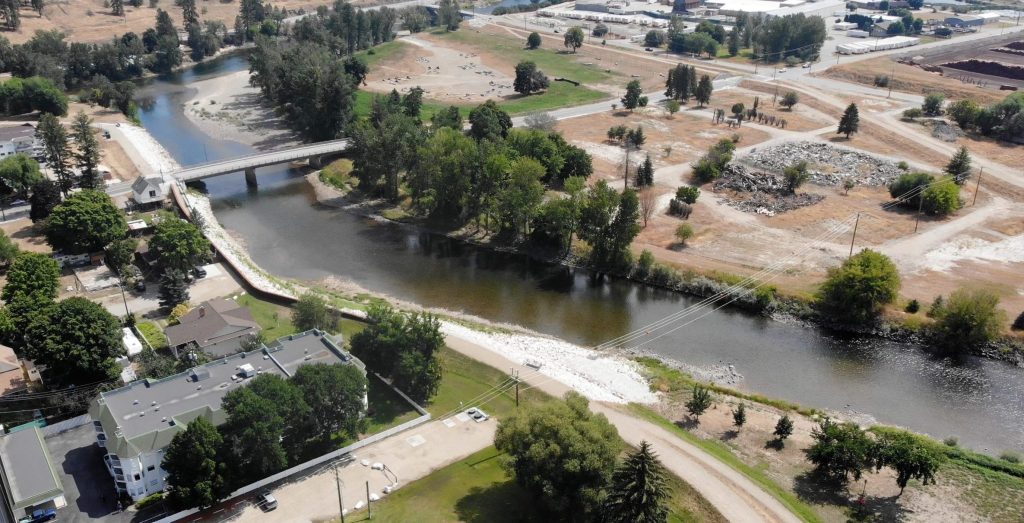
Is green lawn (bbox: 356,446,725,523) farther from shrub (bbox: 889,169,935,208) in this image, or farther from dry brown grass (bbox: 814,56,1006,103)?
dry brown grass (bbox: 814,56,1006,103)

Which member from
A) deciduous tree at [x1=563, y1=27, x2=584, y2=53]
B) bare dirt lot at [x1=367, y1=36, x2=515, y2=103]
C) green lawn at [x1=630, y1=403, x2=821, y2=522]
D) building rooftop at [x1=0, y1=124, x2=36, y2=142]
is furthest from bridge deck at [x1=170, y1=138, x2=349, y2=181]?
deciduous tree at [x1=563, y1=27, x2=584, y2=53]

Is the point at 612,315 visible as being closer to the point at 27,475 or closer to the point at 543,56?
the point at 27,475

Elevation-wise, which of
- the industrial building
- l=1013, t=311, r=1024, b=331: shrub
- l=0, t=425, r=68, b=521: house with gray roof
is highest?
the industrial building

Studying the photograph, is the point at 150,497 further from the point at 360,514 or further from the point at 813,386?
the point at 813,386

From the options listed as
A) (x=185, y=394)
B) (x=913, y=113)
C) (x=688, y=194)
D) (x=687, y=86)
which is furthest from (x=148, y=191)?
(x=913, y=113)

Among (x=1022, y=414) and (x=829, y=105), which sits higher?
(x=829, y=105)

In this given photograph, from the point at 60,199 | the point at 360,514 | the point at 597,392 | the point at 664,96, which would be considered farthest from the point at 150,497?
the point at 664,96
